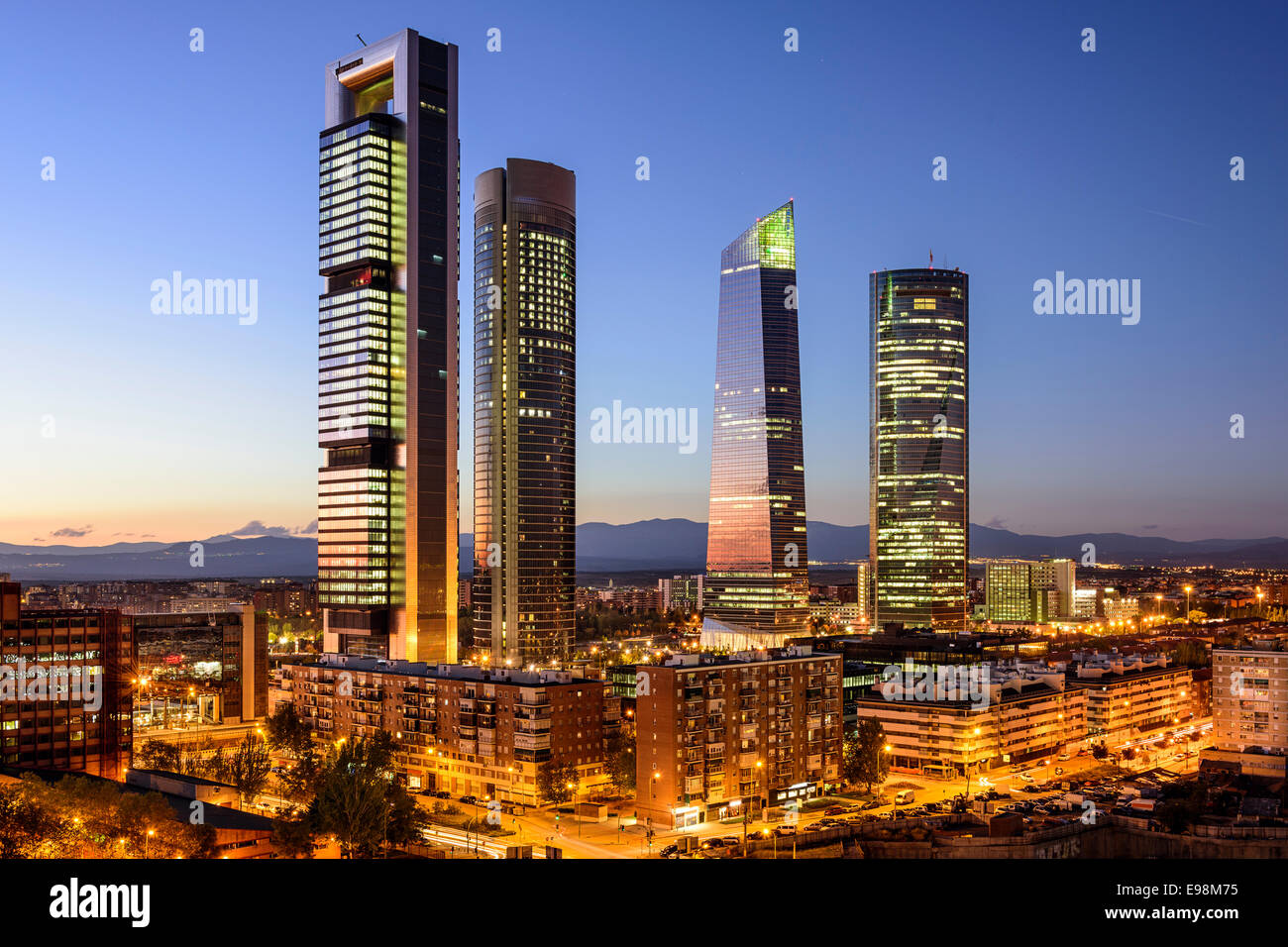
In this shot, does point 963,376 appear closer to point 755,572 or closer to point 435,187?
point 755,572

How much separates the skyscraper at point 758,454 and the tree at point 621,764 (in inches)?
2344

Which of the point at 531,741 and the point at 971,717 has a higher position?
the point at 531,741

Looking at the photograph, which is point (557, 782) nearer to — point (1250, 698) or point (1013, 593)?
point (1250, 698)

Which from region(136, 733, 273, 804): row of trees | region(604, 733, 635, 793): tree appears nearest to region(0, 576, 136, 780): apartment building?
region(136, 733, 273, 804): row of trees

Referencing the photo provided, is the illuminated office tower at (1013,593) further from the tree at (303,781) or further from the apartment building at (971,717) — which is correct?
the tree at (303,781)

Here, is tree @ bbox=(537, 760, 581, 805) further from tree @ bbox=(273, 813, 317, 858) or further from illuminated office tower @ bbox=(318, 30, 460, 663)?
illuminated office tower @ bbox=(318, 30, 460, 663)

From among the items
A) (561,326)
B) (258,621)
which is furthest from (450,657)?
(561,326)

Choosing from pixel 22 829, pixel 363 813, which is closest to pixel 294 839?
pixel 363 813

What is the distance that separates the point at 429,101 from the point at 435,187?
5833 millimetres

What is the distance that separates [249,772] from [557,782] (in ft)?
38.6

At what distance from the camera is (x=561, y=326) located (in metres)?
95.4

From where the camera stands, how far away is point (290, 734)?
5150 cm

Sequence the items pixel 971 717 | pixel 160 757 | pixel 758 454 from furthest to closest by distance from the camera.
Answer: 1. pixel 758 454
2. pixel 971 717
3. pixel 160 757

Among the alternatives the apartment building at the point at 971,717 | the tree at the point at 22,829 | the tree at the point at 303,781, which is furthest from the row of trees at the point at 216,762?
the apartment building at the point at 971,717
